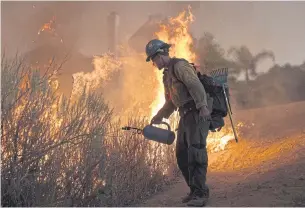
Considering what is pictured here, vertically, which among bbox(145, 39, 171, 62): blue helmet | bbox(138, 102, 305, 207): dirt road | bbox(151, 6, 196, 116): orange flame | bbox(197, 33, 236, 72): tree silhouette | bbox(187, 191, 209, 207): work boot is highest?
bbox(197, 33, 236, 72): tree silhouette

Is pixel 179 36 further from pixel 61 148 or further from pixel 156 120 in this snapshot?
pixel 61 148

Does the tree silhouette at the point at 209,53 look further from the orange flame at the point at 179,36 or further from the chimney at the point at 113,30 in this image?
the chimney at the point at 113,30

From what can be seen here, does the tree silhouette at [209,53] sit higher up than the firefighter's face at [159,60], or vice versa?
the tree silhouette at [209,53]

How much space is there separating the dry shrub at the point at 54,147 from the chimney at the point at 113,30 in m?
16.1

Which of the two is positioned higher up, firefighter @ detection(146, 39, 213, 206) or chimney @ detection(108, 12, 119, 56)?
chimney @ detection(108, 12, 119, 56)

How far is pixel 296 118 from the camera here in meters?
11.0

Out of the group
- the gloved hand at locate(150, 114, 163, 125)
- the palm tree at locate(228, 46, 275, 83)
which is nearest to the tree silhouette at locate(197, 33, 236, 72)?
the palm tree at locate(228, 46, 275, 83)

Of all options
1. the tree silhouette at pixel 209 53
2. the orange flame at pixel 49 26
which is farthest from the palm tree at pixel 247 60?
the orange flame at pixel 49 26

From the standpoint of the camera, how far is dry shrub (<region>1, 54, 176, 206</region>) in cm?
351

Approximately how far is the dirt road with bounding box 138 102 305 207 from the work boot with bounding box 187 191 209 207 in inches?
6.5

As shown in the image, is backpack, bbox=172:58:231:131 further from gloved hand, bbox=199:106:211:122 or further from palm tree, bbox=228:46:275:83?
palm tree, bbox=228:46:275:83

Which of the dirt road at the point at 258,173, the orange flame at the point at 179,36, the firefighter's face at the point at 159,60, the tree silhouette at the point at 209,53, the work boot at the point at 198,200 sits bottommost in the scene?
the work boot at the point at 198,200

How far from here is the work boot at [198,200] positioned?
166 inches

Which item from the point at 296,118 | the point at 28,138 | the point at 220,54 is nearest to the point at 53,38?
the point at 220,54
